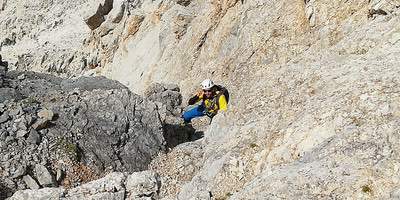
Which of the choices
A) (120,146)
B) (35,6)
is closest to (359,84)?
(120,146)

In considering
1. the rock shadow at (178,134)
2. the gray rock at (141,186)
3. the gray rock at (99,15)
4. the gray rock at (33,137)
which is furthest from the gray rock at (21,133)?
the gray rock at (99,15)

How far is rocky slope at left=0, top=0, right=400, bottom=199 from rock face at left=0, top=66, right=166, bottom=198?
1.33m

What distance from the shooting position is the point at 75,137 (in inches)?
586

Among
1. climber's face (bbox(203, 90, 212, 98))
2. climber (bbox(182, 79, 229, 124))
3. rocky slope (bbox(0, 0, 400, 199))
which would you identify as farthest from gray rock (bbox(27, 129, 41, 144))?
climber's face (bbox(203, 90, 212, 98))

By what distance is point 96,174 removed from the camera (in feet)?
46.0

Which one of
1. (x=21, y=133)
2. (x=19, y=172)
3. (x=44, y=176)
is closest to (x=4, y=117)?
(x=21, y=133)

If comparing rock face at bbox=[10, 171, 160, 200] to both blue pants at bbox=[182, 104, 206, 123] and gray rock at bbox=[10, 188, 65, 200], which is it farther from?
blue pants at bbox=[182, 104, 206, 123]

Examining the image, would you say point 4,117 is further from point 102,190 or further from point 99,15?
point 99,15

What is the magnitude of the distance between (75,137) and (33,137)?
1271 mm

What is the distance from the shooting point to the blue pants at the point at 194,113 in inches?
726

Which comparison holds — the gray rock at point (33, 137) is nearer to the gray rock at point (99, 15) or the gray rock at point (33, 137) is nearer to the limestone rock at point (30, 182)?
the limestone rock at point (30, 182)

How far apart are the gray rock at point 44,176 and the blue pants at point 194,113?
6648 millimetres

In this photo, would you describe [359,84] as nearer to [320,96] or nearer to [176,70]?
[320,96]

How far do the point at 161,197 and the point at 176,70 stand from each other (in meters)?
13.6
